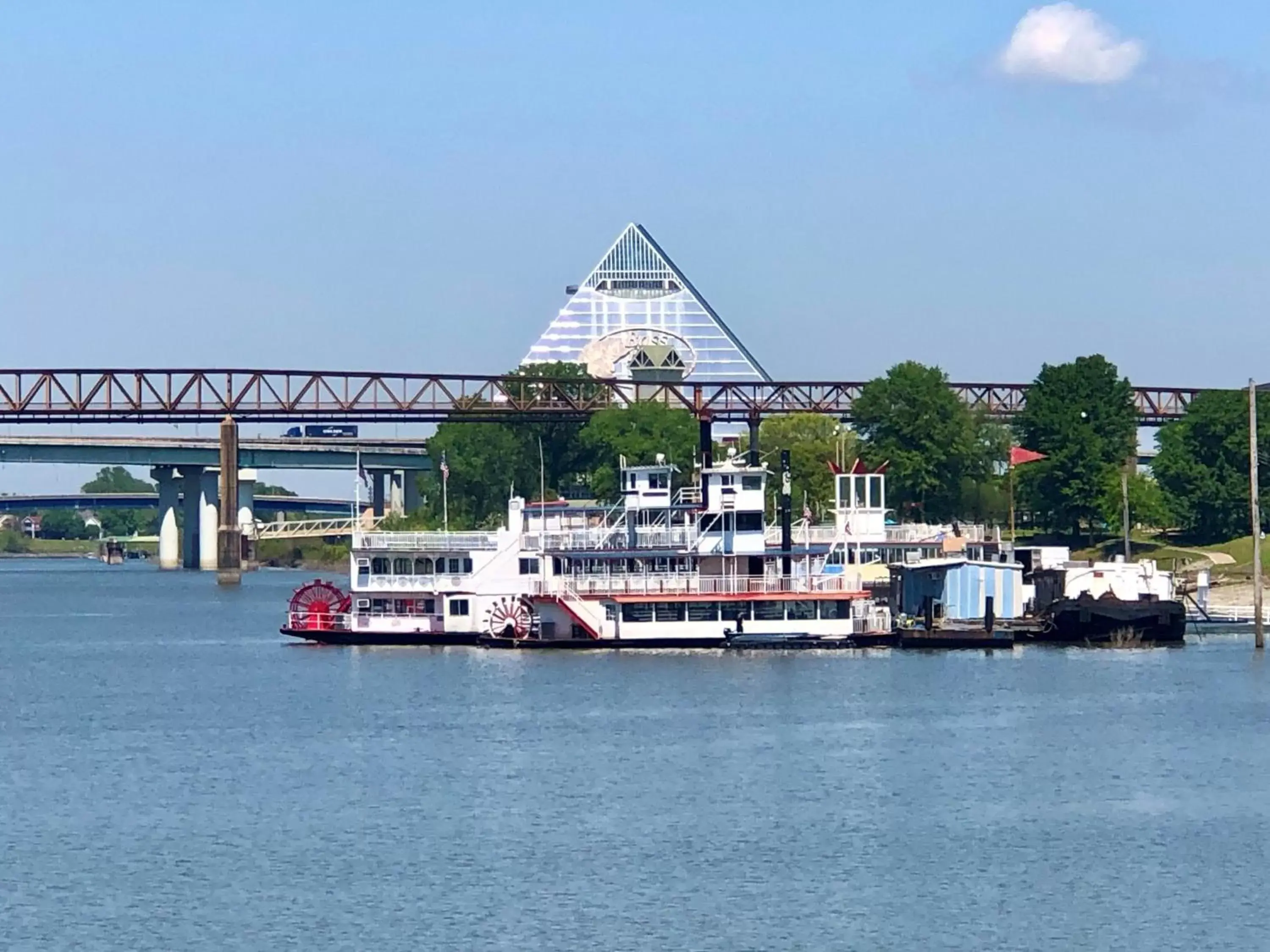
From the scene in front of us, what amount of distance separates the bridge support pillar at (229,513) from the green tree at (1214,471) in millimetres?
67523

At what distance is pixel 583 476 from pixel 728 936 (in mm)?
144880

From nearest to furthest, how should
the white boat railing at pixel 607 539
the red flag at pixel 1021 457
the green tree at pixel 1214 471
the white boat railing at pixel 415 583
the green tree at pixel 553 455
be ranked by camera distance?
the white boat railing at pixel 607 539 → the white boat railing at pixel 415 583 → the red flag at pixel 1021 457 → the green tree at pixel 1214 471 → the green tree at pixel 553 455

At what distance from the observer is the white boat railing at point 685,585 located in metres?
91.9

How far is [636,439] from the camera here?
173625mm

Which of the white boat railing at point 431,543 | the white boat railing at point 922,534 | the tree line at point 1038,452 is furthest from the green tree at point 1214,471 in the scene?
the white boat railing at point 431,543

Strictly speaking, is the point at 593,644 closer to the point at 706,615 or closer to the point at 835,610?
the point at 706,615

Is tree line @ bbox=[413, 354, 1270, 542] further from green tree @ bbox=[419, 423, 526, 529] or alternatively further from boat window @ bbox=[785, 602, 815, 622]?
boat window @ bbox=[785, 602, 815, 622]

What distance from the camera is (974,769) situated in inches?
2424

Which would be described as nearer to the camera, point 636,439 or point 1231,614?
point 1231,614

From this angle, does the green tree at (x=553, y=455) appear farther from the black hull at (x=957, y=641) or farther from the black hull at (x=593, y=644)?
the black hull at (x=593, y=644)

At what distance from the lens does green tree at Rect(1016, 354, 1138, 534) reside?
15525 cm

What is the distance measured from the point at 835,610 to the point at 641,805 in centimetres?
3813

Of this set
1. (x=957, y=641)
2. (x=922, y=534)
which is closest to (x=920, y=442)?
(x=922, y=534)

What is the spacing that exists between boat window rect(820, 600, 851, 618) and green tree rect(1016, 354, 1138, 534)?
210 feet
